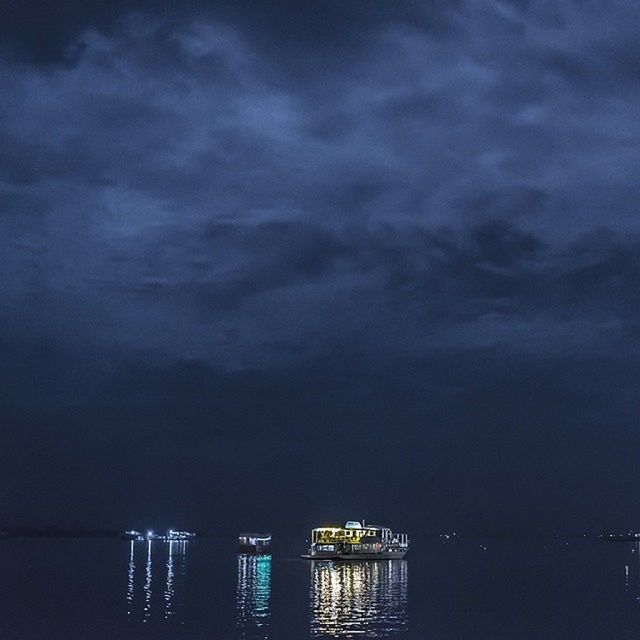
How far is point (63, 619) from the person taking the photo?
9888 cm

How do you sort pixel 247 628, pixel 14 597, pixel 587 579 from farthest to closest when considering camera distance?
pixel 587 579
pixel 14 597
pixel 247 628

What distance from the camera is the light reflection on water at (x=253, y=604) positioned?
90119 mm

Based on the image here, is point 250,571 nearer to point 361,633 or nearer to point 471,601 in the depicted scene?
point 471,601

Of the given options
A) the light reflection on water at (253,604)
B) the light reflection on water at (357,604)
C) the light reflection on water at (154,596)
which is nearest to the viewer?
the light reflection on water at (357,604)

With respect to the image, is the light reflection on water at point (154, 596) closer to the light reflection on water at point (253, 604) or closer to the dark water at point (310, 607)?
the dark water at point (310, 607)

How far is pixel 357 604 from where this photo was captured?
113250mm

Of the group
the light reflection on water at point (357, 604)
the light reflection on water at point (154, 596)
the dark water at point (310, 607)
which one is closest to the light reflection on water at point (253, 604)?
the dark water at point (310, 607)

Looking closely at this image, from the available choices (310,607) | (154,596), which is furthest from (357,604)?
(154,596)

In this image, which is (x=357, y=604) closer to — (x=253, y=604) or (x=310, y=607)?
(x=310, y=607)

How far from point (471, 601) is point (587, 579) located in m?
76.2

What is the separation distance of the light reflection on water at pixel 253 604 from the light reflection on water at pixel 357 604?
5338 mm

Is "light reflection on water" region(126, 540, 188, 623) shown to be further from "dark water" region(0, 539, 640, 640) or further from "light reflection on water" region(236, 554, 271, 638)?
"light reflection on water" region(236, 554, 271, 638)

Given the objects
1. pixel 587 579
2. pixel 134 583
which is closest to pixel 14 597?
pixel 134 583

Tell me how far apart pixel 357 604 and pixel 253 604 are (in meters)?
13.2
